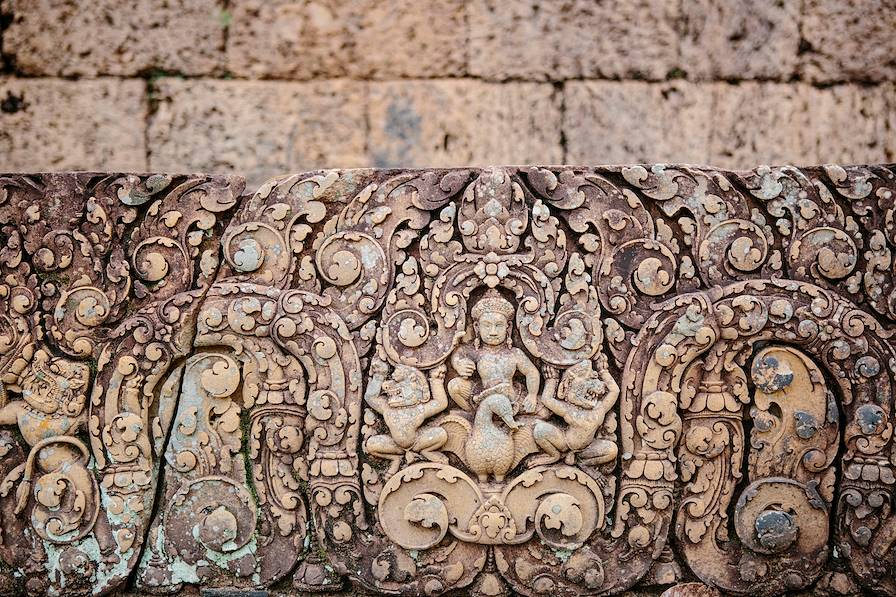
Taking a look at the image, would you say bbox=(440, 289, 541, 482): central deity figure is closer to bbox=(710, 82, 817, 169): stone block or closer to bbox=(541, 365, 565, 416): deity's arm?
bbox=(541, 365, 565, 416): deity's arm

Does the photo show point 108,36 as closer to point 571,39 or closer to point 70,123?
→ point 70,123

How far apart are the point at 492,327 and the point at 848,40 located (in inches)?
129

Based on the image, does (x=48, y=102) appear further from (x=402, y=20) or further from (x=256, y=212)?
(x=256, y=212)

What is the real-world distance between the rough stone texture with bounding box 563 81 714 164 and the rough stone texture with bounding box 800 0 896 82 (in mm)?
580

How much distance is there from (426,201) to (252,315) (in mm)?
615

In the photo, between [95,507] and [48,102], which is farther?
[48,102]

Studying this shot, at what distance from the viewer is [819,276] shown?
105 inches

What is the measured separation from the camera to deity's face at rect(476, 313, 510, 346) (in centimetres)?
261

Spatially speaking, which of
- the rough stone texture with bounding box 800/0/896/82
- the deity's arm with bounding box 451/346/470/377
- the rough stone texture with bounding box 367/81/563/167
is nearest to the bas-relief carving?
the deity's arm with bounding box 451/346/470/377

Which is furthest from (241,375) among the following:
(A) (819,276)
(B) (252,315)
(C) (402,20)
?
(C) (402,20)

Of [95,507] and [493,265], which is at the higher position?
[493,265]

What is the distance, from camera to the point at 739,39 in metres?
4.78

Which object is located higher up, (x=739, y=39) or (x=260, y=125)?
(x=739, y=39)

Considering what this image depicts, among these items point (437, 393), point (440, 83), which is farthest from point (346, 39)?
point (437, 393)
